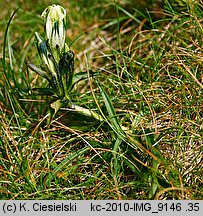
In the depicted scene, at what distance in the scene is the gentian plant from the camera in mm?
1614

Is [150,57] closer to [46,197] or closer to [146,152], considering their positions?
[146,152]

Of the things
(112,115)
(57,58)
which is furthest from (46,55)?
(112,115)

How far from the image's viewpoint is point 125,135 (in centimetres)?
168

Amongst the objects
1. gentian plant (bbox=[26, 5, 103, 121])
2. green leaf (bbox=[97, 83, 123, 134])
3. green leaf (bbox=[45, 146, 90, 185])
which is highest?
→ gentian plant (bbox=[26, 5, 103, 121])

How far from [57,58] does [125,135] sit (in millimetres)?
343

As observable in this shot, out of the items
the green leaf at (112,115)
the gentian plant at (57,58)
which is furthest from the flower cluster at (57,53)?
the green leaf at (112,115)

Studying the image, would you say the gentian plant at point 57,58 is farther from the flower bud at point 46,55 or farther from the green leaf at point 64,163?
the green leaf at point 64,163

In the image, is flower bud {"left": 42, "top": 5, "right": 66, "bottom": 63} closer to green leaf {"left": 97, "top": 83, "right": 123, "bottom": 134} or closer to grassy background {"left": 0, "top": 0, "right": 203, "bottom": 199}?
grassy background {"left": 0, "top": 0, "right": 203, "bottom": 199}

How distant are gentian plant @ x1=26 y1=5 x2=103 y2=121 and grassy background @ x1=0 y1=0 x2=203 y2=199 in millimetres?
77

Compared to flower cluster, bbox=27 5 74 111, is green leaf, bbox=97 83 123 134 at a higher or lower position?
lower

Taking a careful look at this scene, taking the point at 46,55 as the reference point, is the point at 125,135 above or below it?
below

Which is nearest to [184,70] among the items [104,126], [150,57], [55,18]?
[150,57]

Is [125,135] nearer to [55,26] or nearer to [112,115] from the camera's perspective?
[112,115]

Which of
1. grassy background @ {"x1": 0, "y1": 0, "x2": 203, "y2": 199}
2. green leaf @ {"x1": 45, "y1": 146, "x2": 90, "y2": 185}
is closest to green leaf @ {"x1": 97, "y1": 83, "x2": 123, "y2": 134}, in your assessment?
grassy background @ {"x1": 0, "y1": 0, "x2": 203, "y2": 199}
